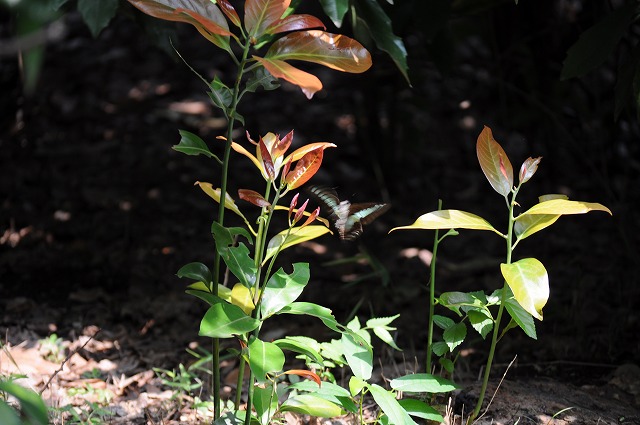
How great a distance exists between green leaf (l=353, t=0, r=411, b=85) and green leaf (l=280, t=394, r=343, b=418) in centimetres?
74

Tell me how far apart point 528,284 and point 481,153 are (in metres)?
0.29

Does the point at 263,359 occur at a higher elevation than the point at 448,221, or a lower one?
lower

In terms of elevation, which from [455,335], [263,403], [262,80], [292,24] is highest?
[292,24]

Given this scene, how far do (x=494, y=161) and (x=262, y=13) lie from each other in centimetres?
52

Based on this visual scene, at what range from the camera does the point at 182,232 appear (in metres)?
3.03

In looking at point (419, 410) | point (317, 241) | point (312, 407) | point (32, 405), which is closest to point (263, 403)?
point (312, 407)

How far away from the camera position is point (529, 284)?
4.19ft

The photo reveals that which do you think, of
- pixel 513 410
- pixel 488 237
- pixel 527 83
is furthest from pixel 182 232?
pixel 513 410

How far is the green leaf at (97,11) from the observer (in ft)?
5.30

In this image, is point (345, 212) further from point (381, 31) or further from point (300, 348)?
point (381, 31)

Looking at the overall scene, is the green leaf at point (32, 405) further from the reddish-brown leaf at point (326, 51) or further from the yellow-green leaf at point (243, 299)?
the reddish-brown leaf at point (326, 51)

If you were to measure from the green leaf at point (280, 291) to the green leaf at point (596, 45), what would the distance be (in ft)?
3.01

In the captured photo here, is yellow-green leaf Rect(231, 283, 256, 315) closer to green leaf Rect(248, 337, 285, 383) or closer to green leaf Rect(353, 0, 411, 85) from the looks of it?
green leaf Rect(248, 337, 285, 383)

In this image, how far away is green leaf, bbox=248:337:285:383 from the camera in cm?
123
